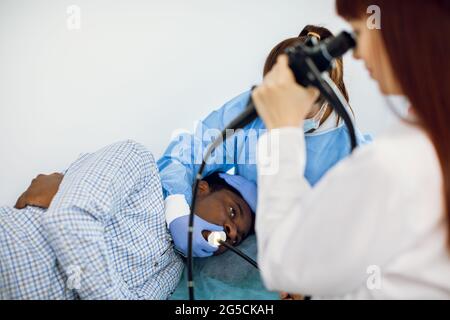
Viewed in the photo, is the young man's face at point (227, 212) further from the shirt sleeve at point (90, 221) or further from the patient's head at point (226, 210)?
the shirt sleeve at point (90, 221)

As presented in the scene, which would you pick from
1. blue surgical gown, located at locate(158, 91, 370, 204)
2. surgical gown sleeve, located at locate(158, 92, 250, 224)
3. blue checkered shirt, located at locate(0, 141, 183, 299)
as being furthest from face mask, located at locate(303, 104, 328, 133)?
blue checkered shirt, located at locate(0, 141, 183, 299)

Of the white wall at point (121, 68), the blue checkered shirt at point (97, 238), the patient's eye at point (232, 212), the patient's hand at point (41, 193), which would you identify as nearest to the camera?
the blue checkered shirt at point (97, 238)

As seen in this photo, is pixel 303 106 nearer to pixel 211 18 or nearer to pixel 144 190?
pixel 144 190

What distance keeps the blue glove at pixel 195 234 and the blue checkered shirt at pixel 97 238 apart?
0.03 m

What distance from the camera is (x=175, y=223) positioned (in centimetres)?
125

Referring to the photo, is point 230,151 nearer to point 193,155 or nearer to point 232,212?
point 193,155

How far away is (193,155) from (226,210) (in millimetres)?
250

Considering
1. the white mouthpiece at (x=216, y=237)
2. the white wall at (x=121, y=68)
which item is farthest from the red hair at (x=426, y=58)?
the white wall at (x=121, y=68)

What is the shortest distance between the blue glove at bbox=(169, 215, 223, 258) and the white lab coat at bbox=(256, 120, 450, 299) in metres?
0.52

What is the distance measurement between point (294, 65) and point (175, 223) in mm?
641

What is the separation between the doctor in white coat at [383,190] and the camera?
61 cm

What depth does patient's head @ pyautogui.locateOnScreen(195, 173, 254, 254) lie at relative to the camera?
50.8 inches

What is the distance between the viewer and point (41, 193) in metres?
1.23
